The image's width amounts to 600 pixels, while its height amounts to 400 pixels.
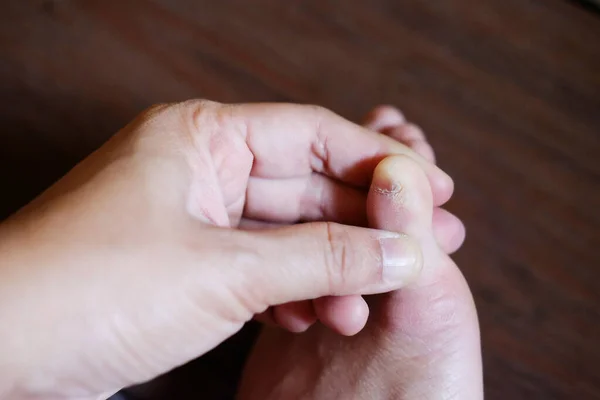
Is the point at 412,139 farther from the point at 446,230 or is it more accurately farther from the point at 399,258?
the point at 399,258

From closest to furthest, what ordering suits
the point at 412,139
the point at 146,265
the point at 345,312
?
the point at 146,265 < the point at 345,312 < the point at 412,139

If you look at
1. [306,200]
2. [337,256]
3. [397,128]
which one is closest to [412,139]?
[397,128]

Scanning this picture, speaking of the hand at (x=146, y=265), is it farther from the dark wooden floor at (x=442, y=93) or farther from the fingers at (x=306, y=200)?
the dark wooden floor at (x=442, y=93)

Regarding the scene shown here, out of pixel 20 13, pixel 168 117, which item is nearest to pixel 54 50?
pixel 20 13

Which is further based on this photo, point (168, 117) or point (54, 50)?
point (54, 50)

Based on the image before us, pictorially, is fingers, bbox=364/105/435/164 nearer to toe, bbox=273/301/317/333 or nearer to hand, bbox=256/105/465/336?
hand, bbox=256/105/465/336

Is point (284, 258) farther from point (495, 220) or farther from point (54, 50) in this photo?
point (54, 50)
